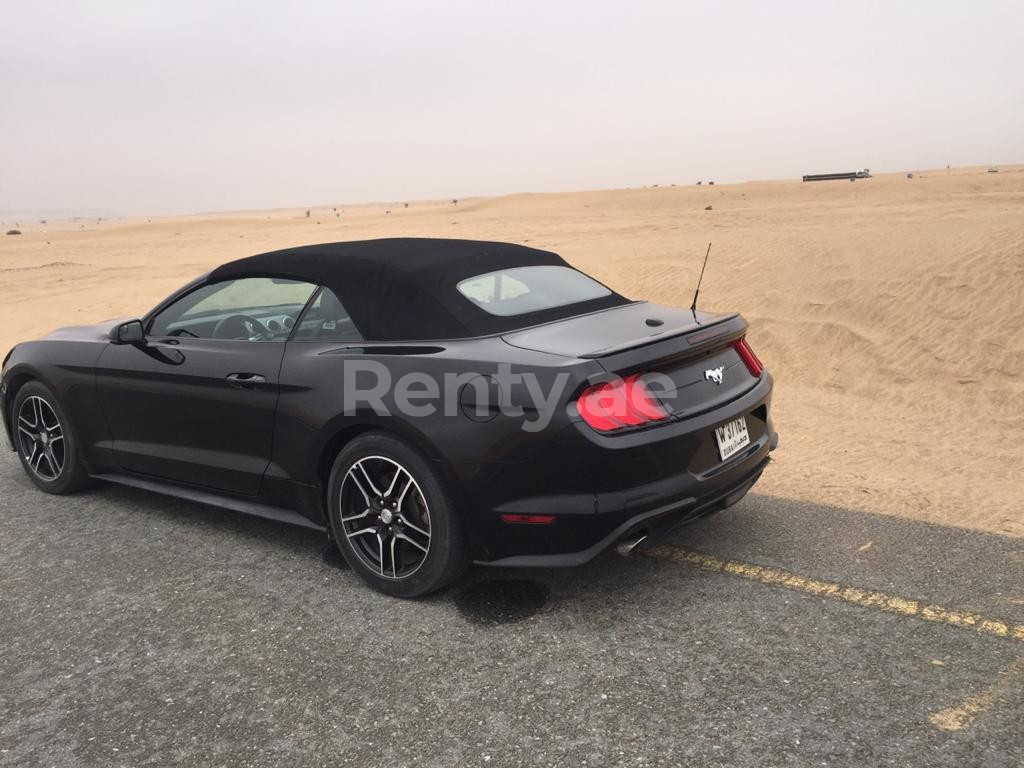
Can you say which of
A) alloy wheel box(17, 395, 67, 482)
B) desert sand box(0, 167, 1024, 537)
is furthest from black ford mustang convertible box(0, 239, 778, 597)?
desert sand box(0, 167, 1024, 537)

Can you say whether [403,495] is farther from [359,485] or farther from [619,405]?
[619,405]

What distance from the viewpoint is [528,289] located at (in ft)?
14.0

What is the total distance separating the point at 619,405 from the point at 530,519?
550 millimetres

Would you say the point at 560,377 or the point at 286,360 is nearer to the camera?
the point at 560,377

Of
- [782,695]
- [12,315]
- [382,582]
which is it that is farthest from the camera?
[12,315]

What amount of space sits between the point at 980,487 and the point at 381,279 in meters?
3.98

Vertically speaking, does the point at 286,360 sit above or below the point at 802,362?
above

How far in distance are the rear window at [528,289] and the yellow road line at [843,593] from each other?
1278 mm

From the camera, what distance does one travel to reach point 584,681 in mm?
3098

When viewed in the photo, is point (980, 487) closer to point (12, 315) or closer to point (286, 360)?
point (286, 360)

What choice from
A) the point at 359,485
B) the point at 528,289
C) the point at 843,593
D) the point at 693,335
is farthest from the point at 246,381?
the point at 843,593

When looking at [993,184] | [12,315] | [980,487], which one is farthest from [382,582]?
[993,184]

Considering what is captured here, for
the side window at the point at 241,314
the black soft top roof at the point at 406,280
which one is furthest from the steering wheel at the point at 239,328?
the black soft top roof at the point at 406,280

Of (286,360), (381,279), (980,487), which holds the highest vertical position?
(381,279)
